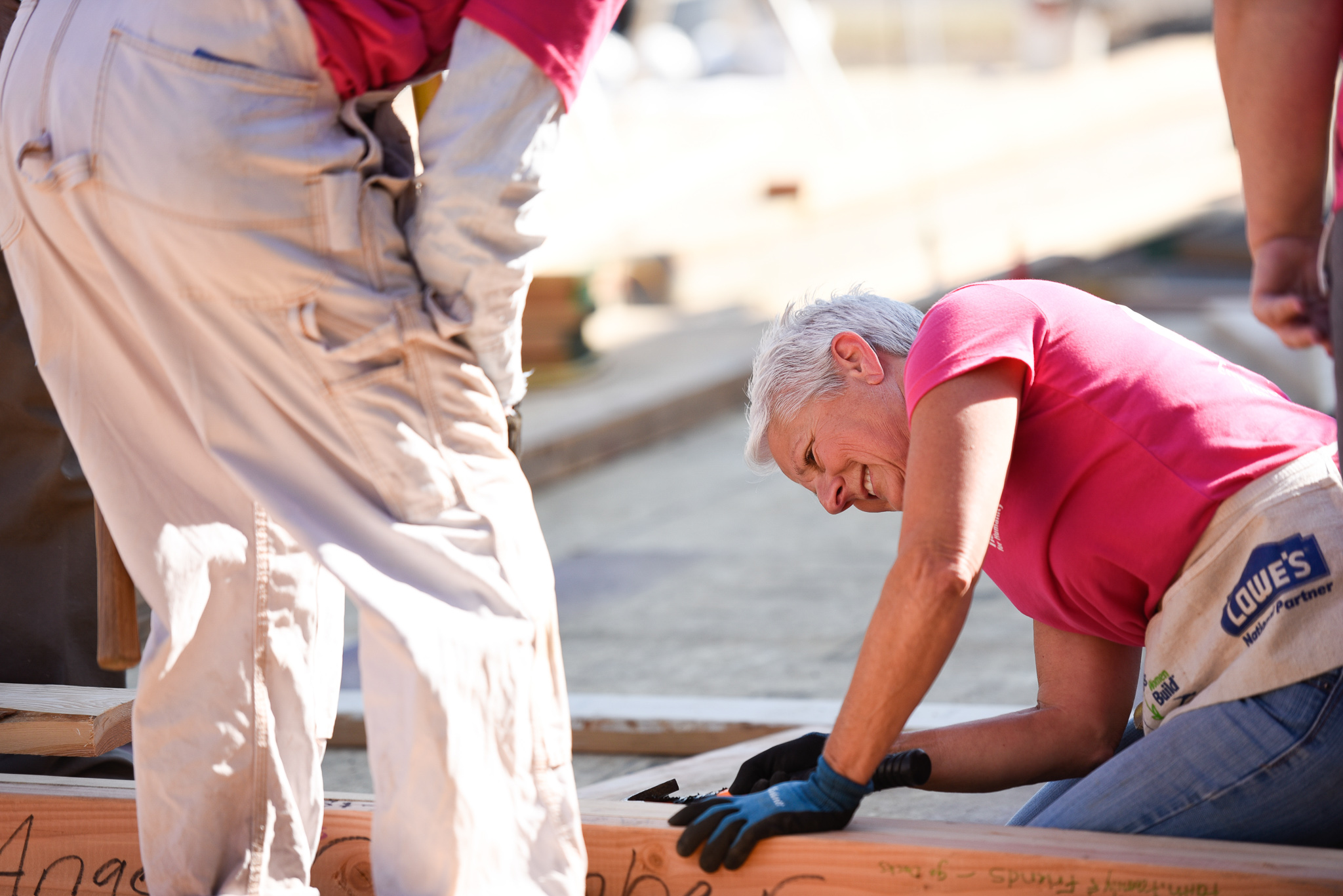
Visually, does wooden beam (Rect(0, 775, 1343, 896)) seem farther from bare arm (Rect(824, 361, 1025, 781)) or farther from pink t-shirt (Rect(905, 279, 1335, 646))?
pink t-shirt (Rect(905, 279, 1335, 646))

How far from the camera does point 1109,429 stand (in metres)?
1.69

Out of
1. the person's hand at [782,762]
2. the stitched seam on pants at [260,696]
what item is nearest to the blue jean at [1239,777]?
the person's hand at [782,762]

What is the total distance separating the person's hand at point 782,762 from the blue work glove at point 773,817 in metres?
0.28

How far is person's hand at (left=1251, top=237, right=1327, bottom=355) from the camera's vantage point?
4.48ft

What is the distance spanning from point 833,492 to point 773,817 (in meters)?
0.49

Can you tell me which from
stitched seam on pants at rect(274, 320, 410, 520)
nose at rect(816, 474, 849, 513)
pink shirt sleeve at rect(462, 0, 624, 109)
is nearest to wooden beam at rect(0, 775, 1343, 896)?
nose at rect(816, 474, 849, 513)

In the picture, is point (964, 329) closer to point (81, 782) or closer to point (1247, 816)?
point (1247, 816)

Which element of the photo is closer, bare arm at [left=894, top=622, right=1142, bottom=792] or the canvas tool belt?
the canvas tool belt

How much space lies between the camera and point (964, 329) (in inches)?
65.0

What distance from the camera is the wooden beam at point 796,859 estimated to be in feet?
4.97

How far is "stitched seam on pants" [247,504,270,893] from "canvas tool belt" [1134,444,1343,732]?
3.71 feet

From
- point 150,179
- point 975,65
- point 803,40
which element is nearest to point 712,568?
point 150,179

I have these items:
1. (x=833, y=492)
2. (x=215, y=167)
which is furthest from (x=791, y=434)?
(x=215, y=167)

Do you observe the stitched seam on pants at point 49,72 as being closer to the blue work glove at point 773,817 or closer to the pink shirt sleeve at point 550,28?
the pink shirt sleeve at point 550,28
